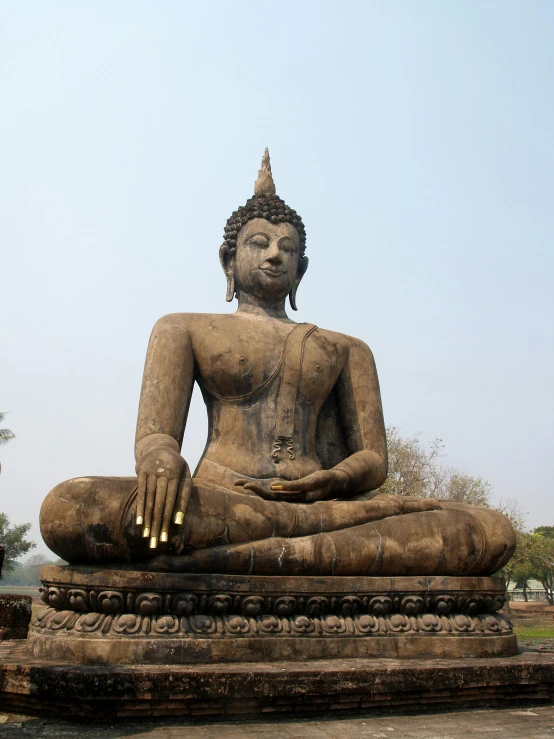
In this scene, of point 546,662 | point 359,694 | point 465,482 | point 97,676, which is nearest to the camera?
point 97,676

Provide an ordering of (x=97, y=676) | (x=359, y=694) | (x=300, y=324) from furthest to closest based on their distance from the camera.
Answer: (x=300, y=324) < (x=359, y=694) < (x=97, y=676)

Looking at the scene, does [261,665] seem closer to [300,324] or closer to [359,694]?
[359,694]

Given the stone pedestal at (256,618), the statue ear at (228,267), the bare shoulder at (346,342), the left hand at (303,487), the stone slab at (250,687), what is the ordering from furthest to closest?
the statue ear at (228,267) < the bare shoulder at (346,342) < the left hand at (303,487) < the stone pedestal at (256,618) < the stone slab at (250,687)

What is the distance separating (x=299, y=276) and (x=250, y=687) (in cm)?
472

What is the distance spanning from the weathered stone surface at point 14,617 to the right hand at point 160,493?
8.35 ft

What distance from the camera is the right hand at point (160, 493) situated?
5.69m

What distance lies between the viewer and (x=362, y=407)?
7953 millimetres

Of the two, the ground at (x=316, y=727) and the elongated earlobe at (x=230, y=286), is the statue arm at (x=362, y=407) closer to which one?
the elongated earlobe at (x=230, y=286)

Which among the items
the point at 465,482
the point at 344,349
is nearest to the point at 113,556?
the point at 344,349

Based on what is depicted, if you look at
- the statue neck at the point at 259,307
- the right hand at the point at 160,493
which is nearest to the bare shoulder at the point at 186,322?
the statue neck at the point at 259,307

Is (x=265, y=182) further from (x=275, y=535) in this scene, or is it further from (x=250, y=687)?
(x=250, y=687)

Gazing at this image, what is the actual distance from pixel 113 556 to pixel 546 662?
3336mm

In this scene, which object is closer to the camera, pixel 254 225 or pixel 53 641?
pixel 53 641

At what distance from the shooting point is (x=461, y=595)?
649cm
